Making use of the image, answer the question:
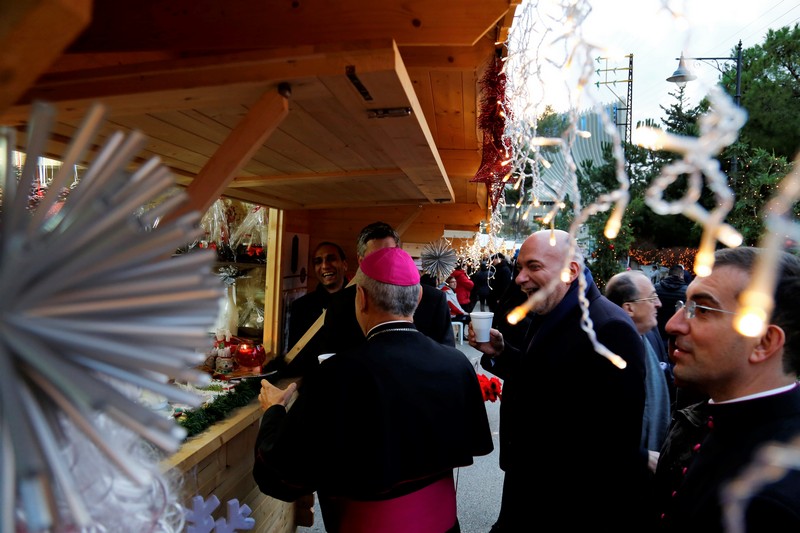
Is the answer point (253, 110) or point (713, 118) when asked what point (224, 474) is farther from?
point (713, 118)

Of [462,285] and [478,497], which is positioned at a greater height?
[462,285]

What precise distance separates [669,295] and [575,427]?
419cm

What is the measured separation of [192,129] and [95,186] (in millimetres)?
1229

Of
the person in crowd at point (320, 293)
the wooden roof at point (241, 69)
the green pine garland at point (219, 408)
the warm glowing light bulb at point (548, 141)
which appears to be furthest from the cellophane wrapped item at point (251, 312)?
the warm glowing light bulb at point (548, 141)

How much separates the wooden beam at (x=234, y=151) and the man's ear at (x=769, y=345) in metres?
1.36

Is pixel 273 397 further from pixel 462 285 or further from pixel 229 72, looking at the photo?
pixel 462 285

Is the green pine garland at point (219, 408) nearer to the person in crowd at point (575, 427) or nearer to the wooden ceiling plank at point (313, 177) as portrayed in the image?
the wooden ceiling plank at point (313, 177)

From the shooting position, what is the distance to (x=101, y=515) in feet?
2.16

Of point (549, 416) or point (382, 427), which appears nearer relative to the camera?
point (382, 427)

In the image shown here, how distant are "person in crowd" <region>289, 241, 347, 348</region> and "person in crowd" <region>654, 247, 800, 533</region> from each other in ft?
8.72

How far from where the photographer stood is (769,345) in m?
1.31

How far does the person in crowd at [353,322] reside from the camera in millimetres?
2998

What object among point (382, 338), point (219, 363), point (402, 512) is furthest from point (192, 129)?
point (219, 363)

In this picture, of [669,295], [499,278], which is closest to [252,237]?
[669,295]
